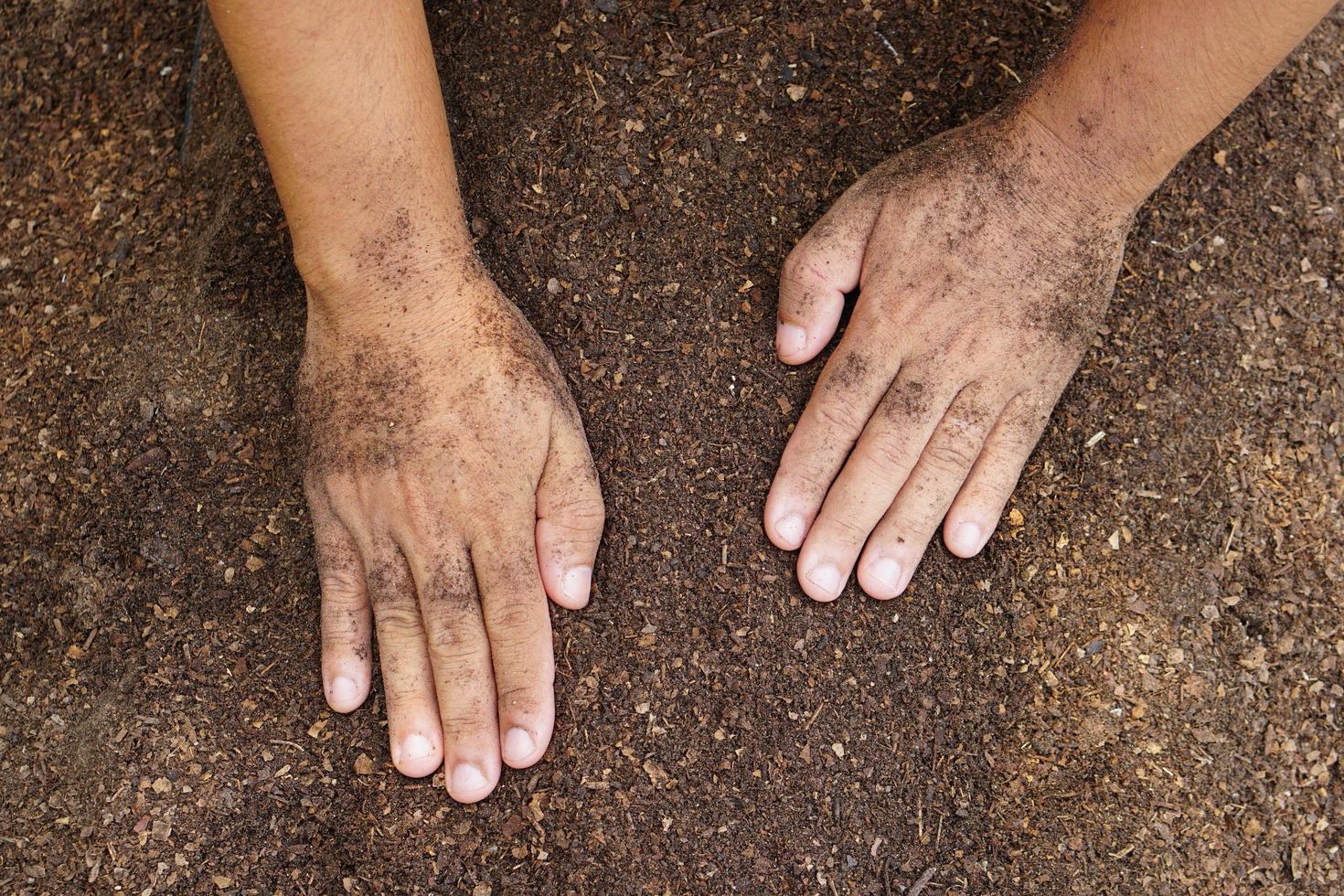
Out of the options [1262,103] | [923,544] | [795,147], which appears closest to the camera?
[923,544]

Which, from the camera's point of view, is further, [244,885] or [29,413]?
[29,413]

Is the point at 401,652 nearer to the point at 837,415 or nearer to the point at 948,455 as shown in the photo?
the point at 837,415

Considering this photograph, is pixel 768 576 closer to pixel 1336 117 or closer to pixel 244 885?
pixel 244 885

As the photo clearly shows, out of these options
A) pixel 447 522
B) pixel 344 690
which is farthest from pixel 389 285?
pixel 344 690

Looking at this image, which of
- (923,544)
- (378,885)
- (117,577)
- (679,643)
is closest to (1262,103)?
(923,544)

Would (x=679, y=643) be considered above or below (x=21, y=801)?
above

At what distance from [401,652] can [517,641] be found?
164mm

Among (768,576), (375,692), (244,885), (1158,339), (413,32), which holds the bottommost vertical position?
(244,885)

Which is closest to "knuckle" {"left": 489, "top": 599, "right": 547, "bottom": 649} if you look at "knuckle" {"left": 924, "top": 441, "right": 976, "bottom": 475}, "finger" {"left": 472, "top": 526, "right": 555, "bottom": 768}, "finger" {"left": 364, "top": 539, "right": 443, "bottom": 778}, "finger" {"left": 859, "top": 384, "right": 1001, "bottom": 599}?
"finger" {"left": 472, "top": 526, "right": 555, "bottom": 768}

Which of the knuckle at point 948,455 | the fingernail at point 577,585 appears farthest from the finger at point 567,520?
the knuckle at point 948,455

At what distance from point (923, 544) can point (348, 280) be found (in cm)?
88

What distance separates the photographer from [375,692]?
1470mm

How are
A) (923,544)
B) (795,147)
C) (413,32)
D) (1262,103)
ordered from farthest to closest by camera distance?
(1262,103) < (795,147) < (923,544) < (413,32)

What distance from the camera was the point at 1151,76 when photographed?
4.68ft
